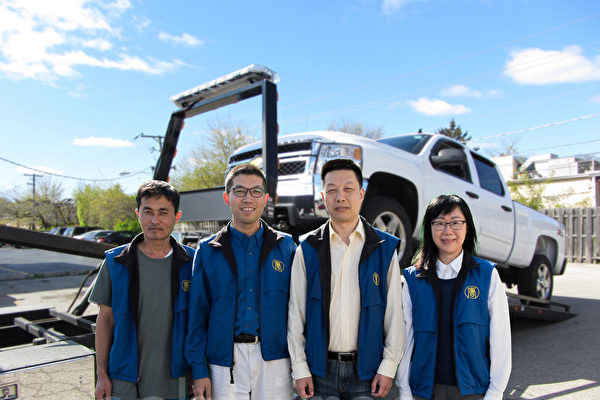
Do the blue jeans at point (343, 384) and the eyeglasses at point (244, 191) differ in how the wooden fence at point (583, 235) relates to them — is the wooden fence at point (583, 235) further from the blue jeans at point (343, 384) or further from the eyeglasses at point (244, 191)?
the eyeglasses at point (244, 191)

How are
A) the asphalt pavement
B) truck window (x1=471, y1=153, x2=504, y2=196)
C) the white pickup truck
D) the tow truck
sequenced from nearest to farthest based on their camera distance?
the tow truck
the asphalt pavement
the white pickup truck
truck window (x1=471, y1=153, x2=504, y2=196)

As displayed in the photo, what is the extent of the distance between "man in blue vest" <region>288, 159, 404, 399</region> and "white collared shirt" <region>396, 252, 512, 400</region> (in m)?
0.09

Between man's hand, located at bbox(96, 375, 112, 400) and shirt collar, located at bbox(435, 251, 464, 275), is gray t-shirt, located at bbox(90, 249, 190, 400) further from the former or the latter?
shirt collar, located at bbox(435, 251, 464, 275)

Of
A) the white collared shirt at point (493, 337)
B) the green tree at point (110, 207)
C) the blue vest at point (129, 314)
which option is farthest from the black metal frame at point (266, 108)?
the green tree at point (110, 207)

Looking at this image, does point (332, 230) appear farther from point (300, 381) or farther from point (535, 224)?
point (535, 224)

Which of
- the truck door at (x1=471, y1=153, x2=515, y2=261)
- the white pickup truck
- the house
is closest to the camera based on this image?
the white pickup truck

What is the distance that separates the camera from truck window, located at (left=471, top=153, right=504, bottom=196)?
557 cm

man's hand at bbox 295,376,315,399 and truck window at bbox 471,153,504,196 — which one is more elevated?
truck window at bbox 471,153,504,196

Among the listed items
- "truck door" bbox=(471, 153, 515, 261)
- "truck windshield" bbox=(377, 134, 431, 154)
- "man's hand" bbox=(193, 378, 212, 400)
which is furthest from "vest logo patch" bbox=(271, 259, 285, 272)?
"truck door" bbox=(471, 153, 515, 261)

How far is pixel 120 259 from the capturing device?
2145mm

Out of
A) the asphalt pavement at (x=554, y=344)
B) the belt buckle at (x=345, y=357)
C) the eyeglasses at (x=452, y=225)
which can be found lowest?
the asphalt pavement at (x=554, y=344)

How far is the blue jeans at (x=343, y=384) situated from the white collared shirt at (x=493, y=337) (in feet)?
0.64

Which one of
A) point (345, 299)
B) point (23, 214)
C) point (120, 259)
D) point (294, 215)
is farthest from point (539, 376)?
point (23, 214)

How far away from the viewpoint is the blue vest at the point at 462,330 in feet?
6.36
